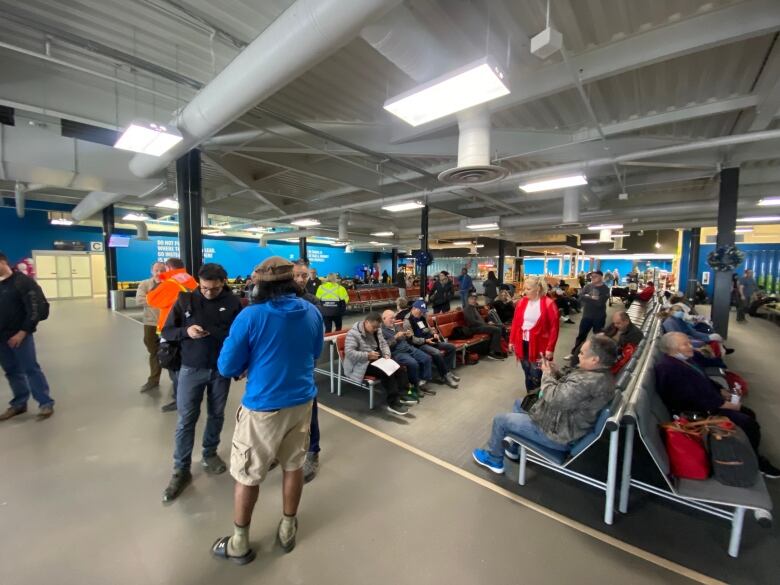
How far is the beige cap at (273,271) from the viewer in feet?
5.06

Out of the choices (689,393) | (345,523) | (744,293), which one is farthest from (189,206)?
(744,293)

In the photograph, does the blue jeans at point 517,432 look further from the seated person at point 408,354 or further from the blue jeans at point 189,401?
the blue jeans at point 189,401

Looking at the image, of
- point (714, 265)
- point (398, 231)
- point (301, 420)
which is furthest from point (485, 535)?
point (398, 231)

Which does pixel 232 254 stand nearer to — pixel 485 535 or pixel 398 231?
pixel 398 231

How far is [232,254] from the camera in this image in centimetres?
1773

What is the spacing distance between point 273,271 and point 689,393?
2.99 metres

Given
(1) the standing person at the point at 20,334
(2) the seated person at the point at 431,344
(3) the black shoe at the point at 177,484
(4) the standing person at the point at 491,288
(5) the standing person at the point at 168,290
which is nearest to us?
(3) the black shoe at the point at 177,484

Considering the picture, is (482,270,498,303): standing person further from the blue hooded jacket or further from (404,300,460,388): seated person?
the blue hooded jacket

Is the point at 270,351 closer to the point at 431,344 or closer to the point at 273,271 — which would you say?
the point at 273,271

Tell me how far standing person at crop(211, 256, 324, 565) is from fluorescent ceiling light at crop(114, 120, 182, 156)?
2.73 metres

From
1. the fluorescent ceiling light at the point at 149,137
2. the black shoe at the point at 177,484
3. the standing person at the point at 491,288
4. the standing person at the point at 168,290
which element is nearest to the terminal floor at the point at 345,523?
the black shoe at the point at 177,484

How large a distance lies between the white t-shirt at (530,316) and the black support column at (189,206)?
470 centimetres

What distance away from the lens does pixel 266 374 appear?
1.56 m

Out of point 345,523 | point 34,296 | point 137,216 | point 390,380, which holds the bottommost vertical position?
point 345,523
